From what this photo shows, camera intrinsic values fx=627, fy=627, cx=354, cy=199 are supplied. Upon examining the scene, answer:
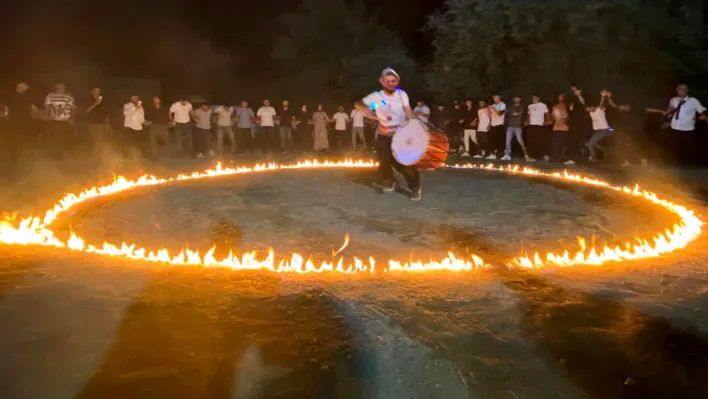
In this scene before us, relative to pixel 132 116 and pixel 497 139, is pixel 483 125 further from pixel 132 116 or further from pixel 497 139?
pixel 132 116

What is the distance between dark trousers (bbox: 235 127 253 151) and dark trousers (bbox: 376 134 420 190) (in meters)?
12.4

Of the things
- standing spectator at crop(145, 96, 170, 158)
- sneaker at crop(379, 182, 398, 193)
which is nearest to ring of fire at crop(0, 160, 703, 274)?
sneaker at crop(379, 182, 398, 193)

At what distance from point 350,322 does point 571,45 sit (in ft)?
64.6

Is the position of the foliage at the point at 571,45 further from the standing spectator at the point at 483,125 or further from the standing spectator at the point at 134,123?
the standing spectator at the point at 134,123

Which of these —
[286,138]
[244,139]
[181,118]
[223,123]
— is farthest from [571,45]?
[181,118]

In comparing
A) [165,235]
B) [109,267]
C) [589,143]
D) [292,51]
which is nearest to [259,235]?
[165,235]

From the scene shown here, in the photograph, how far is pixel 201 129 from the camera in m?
20.4

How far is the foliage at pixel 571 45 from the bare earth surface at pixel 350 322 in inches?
544

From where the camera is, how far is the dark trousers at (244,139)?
23906 mm

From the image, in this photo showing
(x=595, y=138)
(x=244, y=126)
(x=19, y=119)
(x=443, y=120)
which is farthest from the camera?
(x=443, y=120)

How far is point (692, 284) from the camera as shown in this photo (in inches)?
241

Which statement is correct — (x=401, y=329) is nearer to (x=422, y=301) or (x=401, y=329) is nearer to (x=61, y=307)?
(x=422, y=301)

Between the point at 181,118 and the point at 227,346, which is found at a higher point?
the point at 181,118

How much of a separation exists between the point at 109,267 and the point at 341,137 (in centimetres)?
1965
